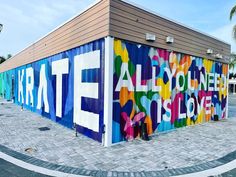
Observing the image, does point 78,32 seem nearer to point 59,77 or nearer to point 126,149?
point 59,77

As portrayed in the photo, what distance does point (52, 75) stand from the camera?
11.2 metres

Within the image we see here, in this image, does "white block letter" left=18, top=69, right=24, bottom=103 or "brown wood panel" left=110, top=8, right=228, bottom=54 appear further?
"white block letter" left=18, top=69, right=24, bottom=103

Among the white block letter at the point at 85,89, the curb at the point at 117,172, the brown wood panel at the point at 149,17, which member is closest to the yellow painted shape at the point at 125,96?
the white block letter at the point at 85,89

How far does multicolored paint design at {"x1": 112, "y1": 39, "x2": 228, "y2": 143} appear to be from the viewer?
7.15m

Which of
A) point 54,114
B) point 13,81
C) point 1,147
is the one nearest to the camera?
point 1,147

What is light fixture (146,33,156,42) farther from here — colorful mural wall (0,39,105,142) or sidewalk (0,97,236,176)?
sidewalk (0,97,236,176)

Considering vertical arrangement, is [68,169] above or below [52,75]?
below

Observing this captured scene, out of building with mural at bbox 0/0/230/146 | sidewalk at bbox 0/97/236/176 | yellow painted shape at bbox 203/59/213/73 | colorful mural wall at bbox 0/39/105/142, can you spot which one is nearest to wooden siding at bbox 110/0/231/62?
building with mural at bbox 0/0/230/146

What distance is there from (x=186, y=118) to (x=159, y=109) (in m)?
2.19

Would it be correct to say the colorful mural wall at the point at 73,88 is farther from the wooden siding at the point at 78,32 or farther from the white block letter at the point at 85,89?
the wooden siding at the point at 78,32

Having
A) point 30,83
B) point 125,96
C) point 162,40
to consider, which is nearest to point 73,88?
point 125,96

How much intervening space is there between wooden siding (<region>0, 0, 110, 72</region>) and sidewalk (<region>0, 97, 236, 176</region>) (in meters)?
3.58

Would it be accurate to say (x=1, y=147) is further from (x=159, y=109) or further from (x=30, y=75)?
(x=30, y=75)

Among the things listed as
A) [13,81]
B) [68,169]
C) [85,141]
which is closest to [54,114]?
[85,141]
